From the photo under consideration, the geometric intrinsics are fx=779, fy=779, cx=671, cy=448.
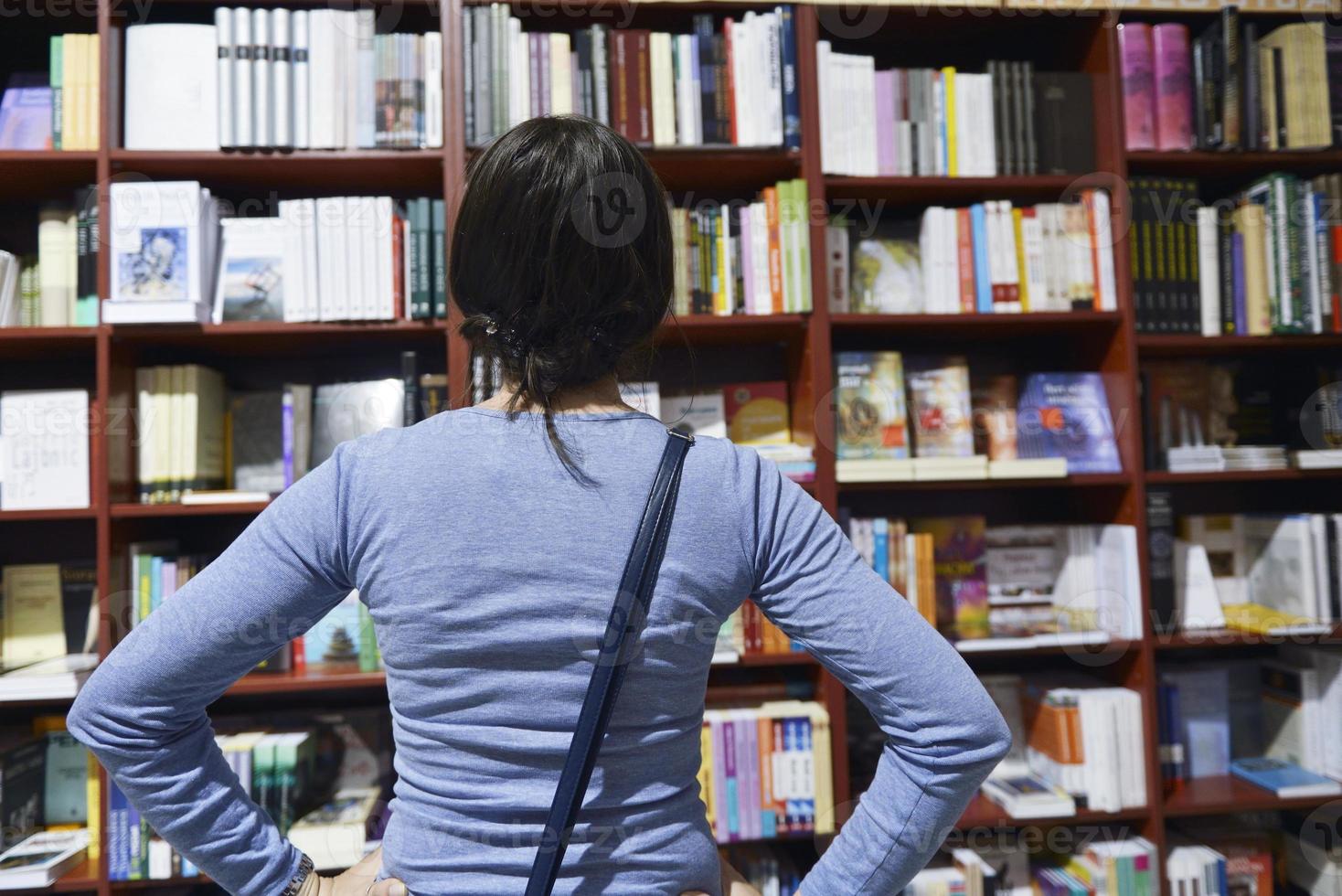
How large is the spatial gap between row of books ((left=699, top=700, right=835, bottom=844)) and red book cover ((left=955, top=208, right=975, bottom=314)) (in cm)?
109

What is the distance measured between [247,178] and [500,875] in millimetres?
1862

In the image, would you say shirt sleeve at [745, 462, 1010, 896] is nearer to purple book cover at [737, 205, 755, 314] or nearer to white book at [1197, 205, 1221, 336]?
purple book cover at [737, 205, 755, 314]

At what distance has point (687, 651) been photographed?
71 cm

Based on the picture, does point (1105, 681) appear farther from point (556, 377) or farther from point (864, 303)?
point (556, 377)

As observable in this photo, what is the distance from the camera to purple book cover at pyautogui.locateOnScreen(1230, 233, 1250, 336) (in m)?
2.00

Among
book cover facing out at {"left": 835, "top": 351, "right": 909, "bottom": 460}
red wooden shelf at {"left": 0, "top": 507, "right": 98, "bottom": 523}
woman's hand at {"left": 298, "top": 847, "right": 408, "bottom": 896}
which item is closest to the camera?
woman's hand at {"left": 298, "top": 847, "right": 408, "bottom": 896}

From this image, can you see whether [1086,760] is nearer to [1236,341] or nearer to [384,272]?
[1236,341]

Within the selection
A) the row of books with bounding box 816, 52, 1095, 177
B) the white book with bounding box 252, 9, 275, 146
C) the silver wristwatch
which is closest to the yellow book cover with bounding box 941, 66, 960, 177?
the row of books with bounding box 816, 52, 1095, 177

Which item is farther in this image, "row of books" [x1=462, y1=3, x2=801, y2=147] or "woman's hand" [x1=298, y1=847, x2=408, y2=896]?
"row of books" [x1=462, y1=3, x2=801, y2=147]

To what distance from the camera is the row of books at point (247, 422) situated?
1807 mm

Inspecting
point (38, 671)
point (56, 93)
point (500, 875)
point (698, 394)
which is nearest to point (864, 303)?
point (698, 394)

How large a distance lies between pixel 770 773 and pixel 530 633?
4.36 feet

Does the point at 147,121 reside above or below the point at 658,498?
above

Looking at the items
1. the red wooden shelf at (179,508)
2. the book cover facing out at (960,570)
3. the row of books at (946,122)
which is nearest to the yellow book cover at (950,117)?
the row of books at (946,122)
